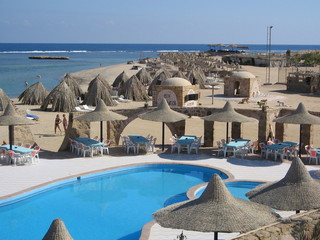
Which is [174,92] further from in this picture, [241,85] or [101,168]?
[241,85]

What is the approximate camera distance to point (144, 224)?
10648mm

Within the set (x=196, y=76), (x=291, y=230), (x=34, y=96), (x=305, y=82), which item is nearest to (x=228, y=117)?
(x=291, y=230)

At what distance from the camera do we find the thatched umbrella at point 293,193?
837 cm

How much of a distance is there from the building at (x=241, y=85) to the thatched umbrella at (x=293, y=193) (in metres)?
25.4

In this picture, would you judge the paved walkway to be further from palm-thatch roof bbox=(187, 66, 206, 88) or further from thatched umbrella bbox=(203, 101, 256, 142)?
palm-thatch roof bbox=(187, 66, 206, 88)

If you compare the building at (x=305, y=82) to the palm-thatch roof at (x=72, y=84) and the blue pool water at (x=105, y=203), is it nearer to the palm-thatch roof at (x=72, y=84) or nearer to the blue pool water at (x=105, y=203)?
the palm-thatch roof at (x=72, y=84)

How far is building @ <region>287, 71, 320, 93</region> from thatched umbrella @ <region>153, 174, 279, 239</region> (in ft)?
108

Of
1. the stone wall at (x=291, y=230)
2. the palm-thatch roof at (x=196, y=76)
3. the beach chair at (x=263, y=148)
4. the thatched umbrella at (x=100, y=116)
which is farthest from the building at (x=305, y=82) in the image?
the stone wall at (x=291, y=230)

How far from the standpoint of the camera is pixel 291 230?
23.6 ft

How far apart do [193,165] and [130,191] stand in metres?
2.99

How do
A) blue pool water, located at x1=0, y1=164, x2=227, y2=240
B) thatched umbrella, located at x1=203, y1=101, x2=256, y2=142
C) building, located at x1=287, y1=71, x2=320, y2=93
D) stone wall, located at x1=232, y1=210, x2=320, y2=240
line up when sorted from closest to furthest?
stone wall, located at x1=232, y1=210, x2=320, y2=240 → blue pool water, located at x1=0, y1=164, x2=227, y2=240 → thatched umbrella, located at x1=203, y1=101, x2=256, y2=142 → building, located at x1=287, y1=71, x2=320, y2=93

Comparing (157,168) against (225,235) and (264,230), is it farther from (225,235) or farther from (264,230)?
(264,230)

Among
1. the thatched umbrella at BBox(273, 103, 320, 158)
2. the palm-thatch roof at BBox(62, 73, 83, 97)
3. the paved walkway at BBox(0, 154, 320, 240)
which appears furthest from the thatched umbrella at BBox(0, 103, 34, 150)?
the palm-thatch roof at BBox(62, 73, 83, 97)

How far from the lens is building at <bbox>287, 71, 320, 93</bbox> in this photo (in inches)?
1502
